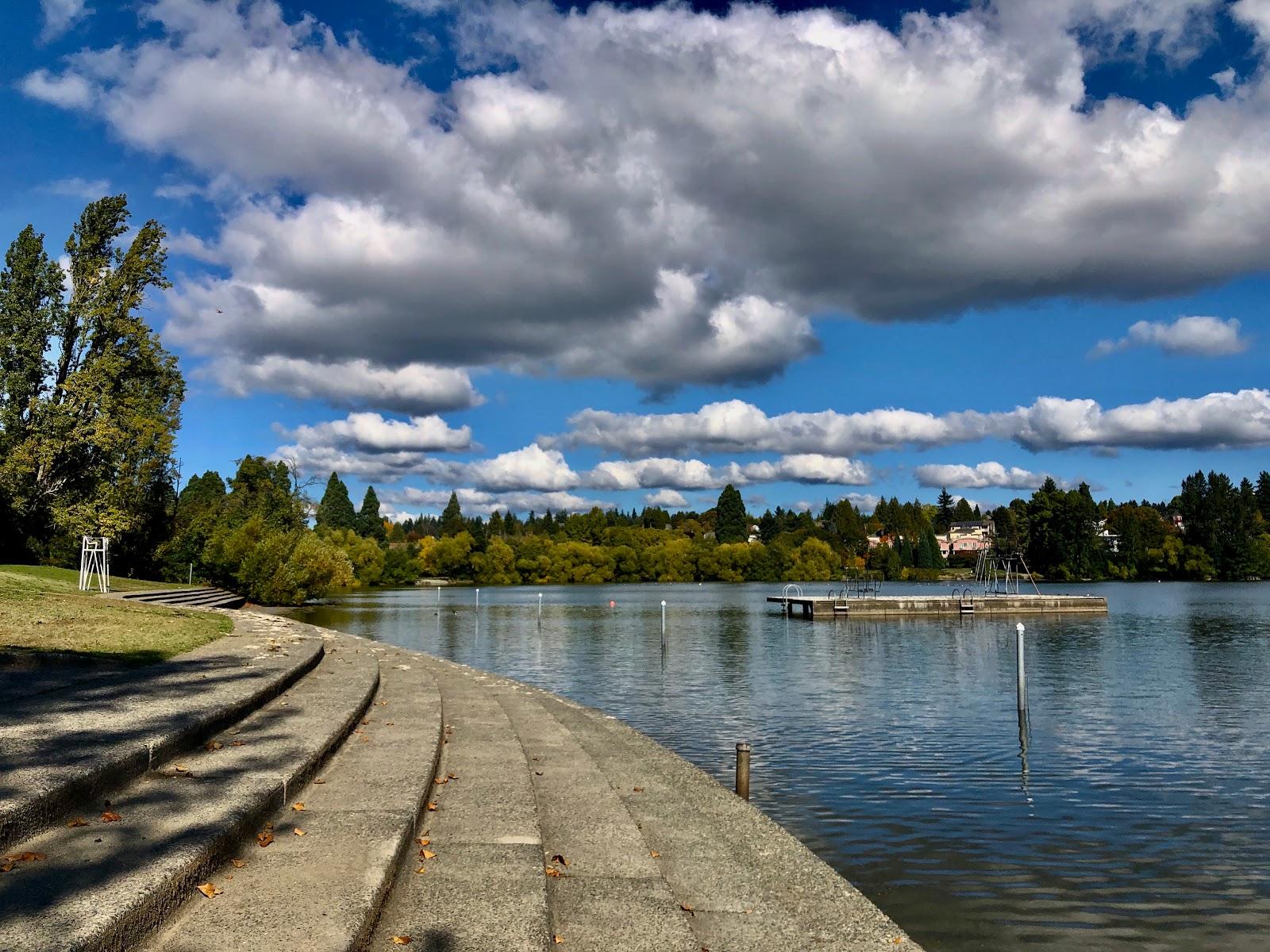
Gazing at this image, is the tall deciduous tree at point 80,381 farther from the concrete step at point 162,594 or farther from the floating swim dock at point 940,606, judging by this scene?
the floating swim dock at point 940,606

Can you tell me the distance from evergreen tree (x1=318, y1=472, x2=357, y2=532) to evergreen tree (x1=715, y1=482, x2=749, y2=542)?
221 ft

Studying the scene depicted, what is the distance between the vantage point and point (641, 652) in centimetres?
3975

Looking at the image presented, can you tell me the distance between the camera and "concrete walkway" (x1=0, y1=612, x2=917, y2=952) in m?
5.12

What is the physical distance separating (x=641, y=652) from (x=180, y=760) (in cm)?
3237

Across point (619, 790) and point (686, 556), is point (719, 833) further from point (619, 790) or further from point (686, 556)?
point (686, 556)

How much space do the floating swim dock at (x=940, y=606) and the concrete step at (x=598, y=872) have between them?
56388 millimetres

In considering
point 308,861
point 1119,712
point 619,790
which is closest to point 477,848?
point 308,861

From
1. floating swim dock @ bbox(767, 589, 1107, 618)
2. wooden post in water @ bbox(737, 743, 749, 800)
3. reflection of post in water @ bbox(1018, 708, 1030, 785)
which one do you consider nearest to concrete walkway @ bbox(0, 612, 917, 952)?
wooden post in water @ bbox(737, 743, 749, 800)

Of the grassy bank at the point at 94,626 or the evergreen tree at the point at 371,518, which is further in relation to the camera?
the evergreen tree at the point at 371,518

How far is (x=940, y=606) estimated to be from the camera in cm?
6819

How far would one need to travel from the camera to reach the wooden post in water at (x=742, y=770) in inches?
483

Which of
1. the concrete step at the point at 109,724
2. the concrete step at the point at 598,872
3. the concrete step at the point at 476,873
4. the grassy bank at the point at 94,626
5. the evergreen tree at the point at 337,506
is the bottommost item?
the concrete step at the point at 598,872

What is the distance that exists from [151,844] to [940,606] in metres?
67.7

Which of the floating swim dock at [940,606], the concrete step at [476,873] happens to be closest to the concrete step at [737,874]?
the concrete step at [476,873]
